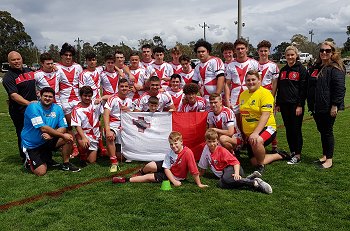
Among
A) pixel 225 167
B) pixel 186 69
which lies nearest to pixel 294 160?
pixel 225 167

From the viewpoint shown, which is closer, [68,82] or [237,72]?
[237,72]

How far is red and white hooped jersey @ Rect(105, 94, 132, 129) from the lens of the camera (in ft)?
22.3

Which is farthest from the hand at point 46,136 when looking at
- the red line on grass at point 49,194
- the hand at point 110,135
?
the red line on grass at point 49,194

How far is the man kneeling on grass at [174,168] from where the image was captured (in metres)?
5.19

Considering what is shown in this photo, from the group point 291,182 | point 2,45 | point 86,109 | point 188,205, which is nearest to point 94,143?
point 86,109

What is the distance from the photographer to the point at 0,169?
6.45 meters

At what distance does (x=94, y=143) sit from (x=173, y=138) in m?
2.26

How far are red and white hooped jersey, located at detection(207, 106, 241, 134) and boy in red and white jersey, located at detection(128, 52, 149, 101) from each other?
212cm

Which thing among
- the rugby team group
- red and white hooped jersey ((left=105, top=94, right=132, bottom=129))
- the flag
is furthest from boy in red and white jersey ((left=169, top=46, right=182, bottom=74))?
the flag

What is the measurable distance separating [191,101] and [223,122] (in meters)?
0.82

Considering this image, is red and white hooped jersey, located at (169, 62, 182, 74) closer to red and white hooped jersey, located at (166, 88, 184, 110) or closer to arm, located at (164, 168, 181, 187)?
red and white hooped jersey, located at (166, 88, 184, 110)

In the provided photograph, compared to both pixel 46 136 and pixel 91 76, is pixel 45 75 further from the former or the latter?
pixel 46 136

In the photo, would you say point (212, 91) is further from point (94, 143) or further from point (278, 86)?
point (94, 143)

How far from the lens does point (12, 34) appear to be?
74.4 m
